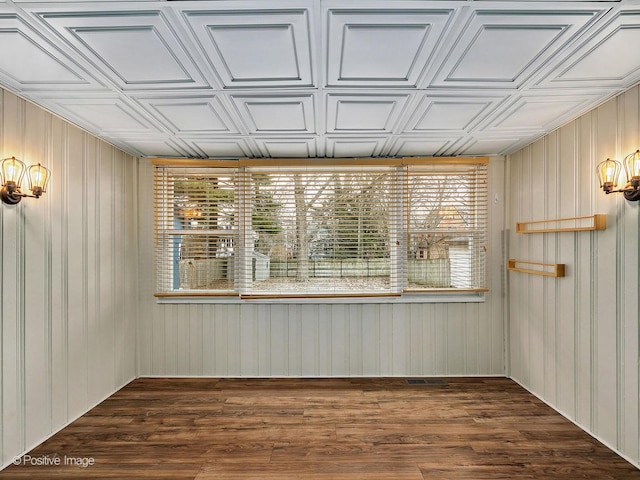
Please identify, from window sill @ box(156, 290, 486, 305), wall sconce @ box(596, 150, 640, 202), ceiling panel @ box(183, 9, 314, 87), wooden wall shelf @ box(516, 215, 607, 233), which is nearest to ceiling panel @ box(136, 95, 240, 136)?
ceiling panel @ box(183, 9, 314, 87)

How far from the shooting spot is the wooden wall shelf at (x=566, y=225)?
2.34 metres

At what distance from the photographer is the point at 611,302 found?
91.2 inches

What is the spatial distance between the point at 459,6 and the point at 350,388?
9.92 ft

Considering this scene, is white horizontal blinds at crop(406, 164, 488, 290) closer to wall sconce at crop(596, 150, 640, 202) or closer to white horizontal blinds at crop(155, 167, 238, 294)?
wall sconce at crop(596, 150, 640, 202)

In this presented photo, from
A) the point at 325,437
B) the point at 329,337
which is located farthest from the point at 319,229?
the point at 325,437

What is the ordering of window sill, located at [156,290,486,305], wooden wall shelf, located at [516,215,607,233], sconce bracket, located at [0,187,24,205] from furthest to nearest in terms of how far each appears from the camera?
window sill, located at [156,290,486,305]
wooden wall shelf, located at [516,215,607,233]
sconce bracket, located at [0,187,24,205]

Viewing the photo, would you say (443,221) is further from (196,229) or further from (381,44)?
(196,229)

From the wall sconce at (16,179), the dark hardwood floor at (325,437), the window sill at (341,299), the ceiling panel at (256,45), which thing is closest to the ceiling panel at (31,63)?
the wall sconce at (16,179)

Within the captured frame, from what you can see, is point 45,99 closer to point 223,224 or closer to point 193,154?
point 193,154

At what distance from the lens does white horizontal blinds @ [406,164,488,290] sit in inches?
142

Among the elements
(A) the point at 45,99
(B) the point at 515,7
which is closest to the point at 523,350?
(B) the point at 515,7

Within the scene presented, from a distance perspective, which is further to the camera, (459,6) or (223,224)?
(223,224)

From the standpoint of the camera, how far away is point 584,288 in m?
2.54

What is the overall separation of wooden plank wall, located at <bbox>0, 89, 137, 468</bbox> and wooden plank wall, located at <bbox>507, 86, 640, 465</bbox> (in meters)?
3.85
